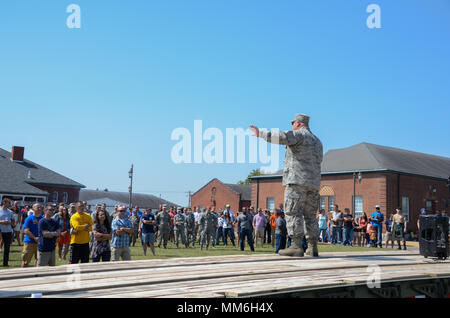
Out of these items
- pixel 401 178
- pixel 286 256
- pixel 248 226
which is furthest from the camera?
pixel 401 178

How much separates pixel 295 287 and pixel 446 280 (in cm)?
378

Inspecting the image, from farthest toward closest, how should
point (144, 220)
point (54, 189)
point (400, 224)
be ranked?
point (54, 189) < point (400, 224) < point (144, 220)

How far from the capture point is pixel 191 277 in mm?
5445

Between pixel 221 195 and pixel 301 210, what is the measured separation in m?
58.4

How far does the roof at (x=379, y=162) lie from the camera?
42000 millimetres

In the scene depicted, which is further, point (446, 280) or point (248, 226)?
point (248, 226)

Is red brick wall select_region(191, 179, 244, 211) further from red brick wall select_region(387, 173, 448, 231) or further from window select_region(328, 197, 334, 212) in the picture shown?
red brick wall select_region(387, 173, 448, 231)

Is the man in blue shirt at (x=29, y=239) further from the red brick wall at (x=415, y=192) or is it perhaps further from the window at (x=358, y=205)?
the window at (x=358, y=205)

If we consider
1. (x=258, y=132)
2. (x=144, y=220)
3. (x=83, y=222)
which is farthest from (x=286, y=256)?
(x=144, y=220)

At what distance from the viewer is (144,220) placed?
1794cm

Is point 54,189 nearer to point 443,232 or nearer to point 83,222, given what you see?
point 83,222

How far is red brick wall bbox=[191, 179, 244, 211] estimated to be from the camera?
6466cm

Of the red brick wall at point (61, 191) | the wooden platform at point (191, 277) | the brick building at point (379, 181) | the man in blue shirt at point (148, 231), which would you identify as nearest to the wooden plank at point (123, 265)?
the wooden platform at point (191, 277)

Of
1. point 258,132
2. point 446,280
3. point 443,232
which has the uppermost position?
point 258,132
